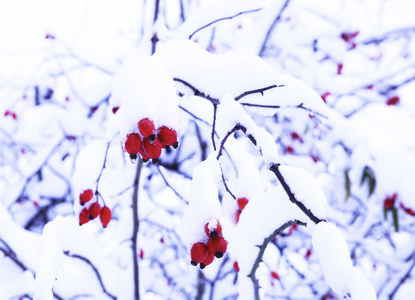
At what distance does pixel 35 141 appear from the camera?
384 centimetres

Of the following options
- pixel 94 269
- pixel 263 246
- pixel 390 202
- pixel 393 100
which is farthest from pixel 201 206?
pixel 393 100

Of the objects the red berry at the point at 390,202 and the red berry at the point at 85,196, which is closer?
the red berry at the point at 85,196

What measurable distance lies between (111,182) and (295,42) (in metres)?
2.02

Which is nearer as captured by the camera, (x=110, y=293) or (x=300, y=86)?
(x=300, y=86)

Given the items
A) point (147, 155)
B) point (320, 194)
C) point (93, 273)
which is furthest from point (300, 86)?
point (93, 273)

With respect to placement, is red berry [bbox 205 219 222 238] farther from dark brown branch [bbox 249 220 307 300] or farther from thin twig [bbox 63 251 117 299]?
thin twig [bbox 63 251 117 299]

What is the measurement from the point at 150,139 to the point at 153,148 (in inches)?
1.9

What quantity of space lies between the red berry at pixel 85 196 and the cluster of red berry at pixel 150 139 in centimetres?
63

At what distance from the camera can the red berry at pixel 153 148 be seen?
0.82m

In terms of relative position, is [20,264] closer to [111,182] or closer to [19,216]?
[111,182]

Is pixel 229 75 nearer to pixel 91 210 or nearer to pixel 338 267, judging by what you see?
pixel 338 267

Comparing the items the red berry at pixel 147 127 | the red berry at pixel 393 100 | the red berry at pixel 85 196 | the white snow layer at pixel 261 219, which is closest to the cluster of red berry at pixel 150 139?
the red berry at pixel 147 127

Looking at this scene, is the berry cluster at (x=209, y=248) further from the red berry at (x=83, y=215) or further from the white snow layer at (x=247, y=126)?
the red berry at (x=83, y=215)

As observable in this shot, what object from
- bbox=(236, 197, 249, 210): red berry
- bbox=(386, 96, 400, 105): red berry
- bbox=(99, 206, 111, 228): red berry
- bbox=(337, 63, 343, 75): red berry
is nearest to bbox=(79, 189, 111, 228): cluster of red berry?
bbox=(99, 206, 111, 228): red berry
